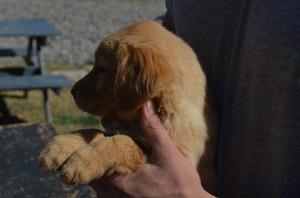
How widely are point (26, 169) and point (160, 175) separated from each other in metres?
1.13

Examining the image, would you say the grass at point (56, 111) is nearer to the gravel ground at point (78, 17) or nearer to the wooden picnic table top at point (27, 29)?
the wooden picnic table top at point (27, 29)

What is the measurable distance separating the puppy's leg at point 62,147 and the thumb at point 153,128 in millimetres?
186

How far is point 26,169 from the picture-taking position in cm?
267

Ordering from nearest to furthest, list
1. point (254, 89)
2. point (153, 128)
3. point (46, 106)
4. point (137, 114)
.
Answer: point (254, 89) < point (153, 128) < point (137, 114) < point (46, 106)

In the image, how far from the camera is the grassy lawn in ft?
20.9

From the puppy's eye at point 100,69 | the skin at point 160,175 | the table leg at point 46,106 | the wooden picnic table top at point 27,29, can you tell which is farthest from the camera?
the wooden picnic table top at point 27,29

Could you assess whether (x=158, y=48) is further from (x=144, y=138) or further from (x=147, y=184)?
(x=147, y=184)

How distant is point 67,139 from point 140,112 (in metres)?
0.24

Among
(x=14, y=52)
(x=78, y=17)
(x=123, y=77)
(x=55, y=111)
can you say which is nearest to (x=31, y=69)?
(x=55, y=111)

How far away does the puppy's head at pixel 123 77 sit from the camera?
180 centimetres

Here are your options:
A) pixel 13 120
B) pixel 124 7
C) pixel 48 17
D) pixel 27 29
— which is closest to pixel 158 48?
pixel 13 120

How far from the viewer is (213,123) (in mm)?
1839

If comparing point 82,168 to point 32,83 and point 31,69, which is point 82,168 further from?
point 31,69

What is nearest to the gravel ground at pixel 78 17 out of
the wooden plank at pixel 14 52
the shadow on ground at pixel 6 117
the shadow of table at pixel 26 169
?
the wooden plank at pixel 14 52
